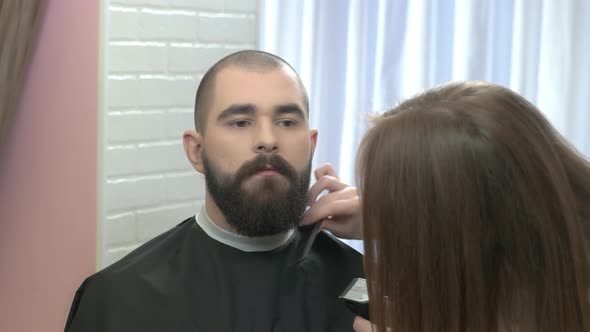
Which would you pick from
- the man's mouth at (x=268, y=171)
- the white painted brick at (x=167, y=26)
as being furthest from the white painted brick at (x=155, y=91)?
the man's mouth at (x=268, y=171)

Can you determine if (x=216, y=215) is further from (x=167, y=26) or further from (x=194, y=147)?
(x=167, y=26)

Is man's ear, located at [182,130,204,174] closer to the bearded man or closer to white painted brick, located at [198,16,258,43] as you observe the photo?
the bearded man

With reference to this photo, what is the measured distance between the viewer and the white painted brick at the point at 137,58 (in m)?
2.29

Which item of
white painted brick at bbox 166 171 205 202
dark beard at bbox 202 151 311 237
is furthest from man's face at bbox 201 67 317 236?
white painted brick at bbox 166 171 205 202

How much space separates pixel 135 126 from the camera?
2361 millimetres

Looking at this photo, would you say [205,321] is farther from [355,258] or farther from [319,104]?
[319,104]

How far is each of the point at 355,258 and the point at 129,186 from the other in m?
0.76

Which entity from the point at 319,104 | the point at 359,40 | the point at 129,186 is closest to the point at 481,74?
the point at 359,40

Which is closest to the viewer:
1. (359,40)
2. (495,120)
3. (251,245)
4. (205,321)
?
(495,120)

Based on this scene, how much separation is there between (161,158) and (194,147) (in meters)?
0.55

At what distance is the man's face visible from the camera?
179cm

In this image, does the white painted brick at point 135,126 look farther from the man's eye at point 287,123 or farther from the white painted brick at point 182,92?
the man's eye at point 287,123

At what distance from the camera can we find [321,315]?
1.81 meters

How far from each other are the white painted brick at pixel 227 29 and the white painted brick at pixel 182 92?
0.15 meters
